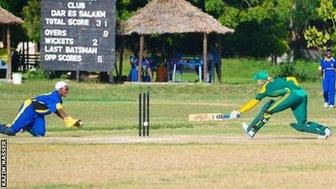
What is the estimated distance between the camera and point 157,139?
962 inches

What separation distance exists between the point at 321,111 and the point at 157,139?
14.4 metres

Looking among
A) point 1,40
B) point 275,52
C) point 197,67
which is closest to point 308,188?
point 197,67

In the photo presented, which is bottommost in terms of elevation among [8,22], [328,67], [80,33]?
[328,67]

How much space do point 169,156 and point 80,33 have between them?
106 ft

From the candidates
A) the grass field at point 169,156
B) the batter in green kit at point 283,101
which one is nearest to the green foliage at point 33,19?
the grass field at point 169,156

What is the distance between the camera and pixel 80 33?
52719mm

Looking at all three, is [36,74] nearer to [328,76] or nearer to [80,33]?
[80,33]

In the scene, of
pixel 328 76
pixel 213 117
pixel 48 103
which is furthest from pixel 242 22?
pixel 48 103

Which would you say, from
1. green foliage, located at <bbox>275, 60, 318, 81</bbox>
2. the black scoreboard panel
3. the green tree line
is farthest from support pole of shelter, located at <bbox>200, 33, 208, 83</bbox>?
green foliage, located at <bbox>275, 60, 318, 81</bbox>

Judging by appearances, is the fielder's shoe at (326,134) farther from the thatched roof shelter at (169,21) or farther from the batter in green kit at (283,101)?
the thatched roof shelter at (169,21)

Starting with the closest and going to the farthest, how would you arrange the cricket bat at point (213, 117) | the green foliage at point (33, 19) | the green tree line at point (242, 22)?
the cricket bat at point (213, 117) → the green foliage at point (33, 19) → the green tree line at point (242, 22)

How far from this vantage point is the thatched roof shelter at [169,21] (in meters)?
54.5

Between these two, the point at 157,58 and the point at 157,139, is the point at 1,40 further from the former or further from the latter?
the point at 157,139

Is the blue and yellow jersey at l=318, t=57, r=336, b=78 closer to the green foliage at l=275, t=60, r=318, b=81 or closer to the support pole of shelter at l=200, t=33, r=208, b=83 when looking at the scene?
the support pole of shelter at l=200, t=33, r=208, b=83
